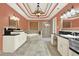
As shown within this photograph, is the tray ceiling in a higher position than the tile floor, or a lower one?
higher

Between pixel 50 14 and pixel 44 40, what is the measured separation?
1.88 meters

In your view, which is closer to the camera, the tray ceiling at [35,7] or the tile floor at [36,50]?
the tile floor at [36,50]

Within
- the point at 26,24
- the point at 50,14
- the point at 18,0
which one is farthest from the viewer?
the point at 26,24

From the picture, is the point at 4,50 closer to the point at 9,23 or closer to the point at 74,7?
the point at 9,23

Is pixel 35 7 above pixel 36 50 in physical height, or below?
above

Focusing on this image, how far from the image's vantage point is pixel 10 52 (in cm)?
527

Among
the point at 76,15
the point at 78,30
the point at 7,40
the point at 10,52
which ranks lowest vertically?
the point at 10,52

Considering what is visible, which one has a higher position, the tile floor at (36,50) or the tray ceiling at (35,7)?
the tray ceiling at (35,7)

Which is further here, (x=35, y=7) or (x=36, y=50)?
→ (x=35, y=7)

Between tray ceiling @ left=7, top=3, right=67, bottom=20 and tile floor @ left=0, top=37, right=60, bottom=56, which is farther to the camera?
tray ceiling @ left=7, top=3, right=67, bottom=20

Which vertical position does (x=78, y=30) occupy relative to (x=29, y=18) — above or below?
below

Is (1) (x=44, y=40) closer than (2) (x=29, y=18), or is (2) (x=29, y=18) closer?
(1) (x=44, y=40)

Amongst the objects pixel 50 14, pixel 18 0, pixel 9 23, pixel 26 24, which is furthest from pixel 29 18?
pixel 18 0

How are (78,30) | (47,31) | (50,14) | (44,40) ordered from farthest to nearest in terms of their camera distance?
1. (50,14)
2. (44,40)
3. (47,31)
4. (78,30)
